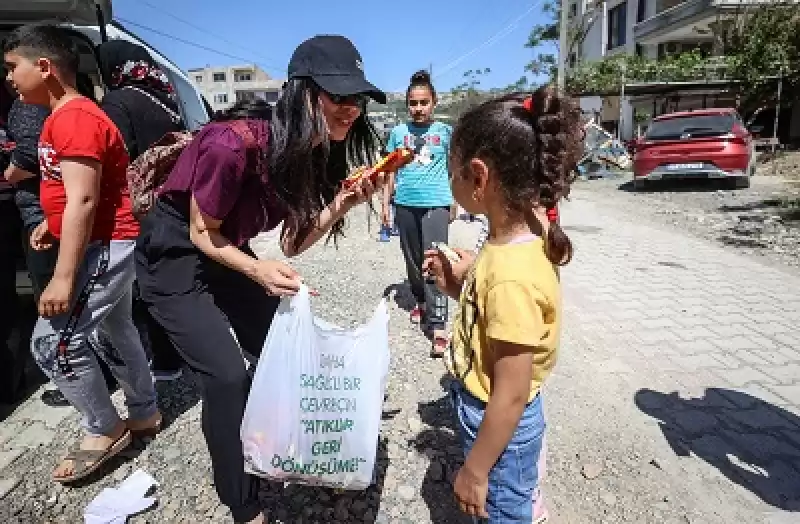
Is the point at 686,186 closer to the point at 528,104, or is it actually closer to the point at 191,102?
the point at 191,102

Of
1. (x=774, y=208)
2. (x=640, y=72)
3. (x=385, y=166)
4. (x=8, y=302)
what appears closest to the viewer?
(x=385, y=166)

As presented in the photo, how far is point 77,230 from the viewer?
199 centimetres

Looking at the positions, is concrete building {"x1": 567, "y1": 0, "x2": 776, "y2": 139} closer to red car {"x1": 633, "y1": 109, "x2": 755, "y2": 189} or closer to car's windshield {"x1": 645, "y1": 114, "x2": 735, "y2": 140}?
car's windshield {"x1": 645, "y1": 114, "x2": 735, "y2": 140}

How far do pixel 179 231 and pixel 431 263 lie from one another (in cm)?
89

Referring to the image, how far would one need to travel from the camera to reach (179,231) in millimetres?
1848

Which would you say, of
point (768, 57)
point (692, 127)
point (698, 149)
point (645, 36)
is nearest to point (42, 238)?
point (698, 149)

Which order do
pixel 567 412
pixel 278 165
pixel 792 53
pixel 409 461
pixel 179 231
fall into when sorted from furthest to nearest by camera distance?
1. pixel 792 53
2. pixel 567 412
3. pixel 409 461
4. pixel 179 231
5. pixel 278 165

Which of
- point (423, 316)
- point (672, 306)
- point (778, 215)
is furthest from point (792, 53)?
point (423, 316)

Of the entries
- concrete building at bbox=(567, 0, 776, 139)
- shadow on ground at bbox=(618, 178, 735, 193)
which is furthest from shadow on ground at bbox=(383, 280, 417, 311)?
concrete building at bbox=(567, 0, 776, 139)

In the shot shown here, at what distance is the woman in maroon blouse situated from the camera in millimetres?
1649

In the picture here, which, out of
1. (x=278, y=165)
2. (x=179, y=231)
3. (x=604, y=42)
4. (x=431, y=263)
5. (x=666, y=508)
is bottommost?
(x=666, y=508)

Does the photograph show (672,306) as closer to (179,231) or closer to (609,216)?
(179,231)

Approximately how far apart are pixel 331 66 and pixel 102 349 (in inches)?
73.6

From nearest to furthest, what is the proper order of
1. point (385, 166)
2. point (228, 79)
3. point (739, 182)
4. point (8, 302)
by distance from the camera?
point (385, 166) → point (8, 302) → point (739, 182) → point (228, 79)
